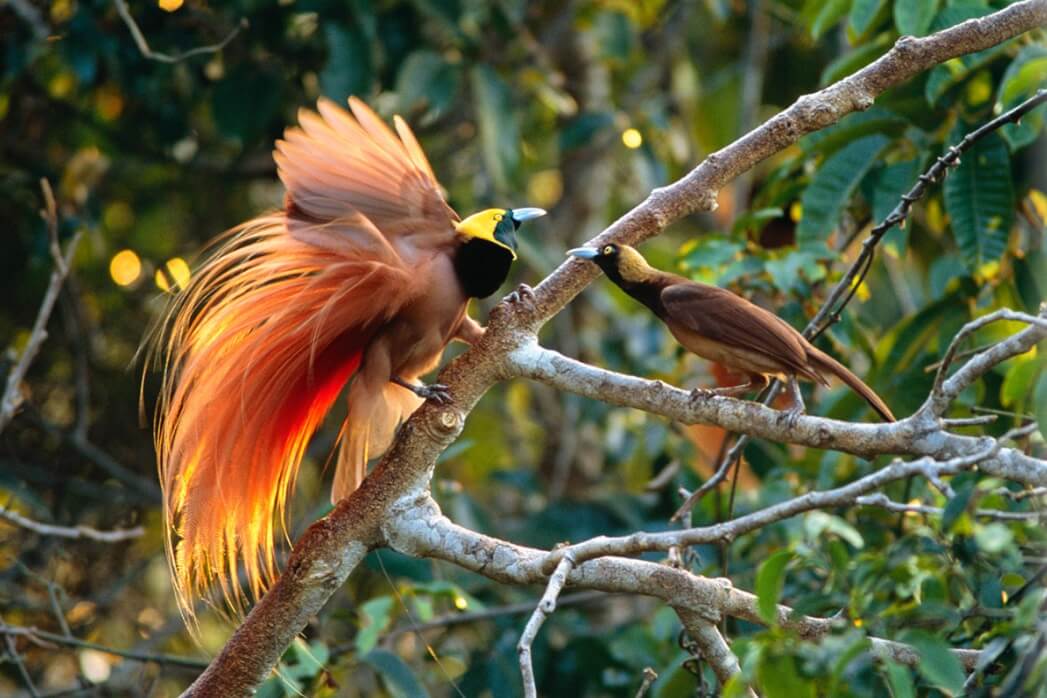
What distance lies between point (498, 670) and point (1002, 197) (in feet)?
5.86

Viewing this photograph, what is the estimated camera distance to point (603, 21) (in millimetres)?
4812

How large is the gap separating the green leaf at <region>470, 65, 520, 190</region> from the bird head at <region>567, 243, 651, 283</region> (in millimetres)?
1530

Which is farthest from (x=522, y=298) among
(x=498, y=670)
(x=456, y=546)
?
(x=498, y=670)

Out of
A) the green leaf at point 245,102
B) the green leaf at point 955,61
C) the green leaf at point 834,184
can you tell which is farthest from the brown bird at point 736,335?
the green leaf at point 245,102

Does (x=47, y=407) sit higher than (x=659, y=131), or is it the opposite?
(x=659, y=131)

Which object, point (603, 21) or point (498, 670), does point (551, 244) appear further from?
point (498, 670)

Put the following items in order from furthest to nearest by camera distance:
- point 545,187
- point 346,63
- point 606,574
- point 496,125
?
point 545,187 → point 496,125 → point 346,63 → point 606,574

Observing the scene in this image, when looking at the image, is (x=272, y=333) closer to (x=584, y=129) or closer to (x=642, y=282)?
(x=642, y=282)

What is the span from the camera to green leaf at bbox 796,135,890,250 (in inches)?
122

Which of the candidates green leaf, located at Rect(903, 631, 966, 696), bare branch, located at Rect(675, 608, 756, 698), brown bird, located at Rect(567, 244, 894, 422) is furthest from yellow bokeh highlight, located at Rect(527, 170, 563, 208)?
green leaf, located at Rect(903, 631, 966, 696)

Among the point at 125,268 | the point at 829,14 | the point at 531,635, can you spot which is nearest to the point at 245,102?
the point at 125,268

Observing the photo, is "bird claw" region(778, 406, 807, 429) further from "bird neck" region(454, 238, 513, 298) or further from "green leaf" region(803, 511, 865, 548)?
"bird neck" region(454, 238, 513, 298)

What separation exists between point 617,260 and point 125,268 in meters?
2.73

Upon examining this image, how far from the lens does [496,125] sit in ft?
14.3
